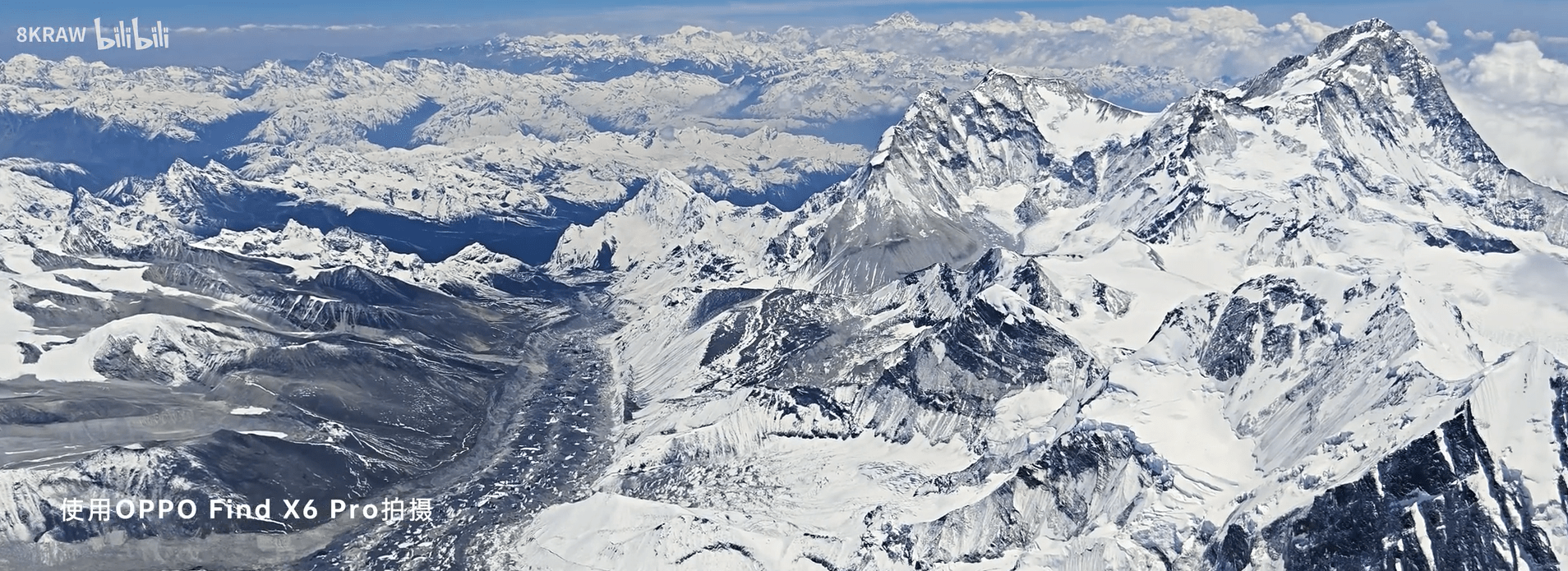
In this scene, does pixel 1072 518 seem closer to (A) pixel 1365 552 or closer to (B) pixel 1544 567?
(A) pixel 1365 552

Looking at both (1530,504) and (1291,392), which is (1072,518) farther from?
(1530,504)

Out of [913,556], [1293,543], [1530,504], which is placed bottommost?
[913,556]

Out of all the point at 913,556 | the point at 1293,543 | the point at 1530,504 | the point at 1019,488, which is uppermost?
the point at 1530,504

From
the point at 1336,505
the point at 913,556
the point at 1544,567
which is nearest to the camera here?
the point at 1544,567

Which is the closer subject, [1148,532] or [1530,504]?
[1530,504]

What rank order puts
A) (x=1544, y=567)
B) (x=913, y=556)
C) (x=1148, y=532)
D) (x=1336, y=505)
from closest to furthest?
(x=1544, y=567)
(x=1336, y=505)
(x=1148, y=532)
(x=913, y=556)

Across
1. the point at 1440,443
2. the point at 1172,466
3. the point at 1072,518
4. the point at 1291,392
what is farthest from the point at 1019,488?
the point at 1440,443

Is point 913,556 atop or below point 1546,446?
below

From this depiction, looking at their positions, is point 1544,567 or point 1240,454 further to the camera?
point 1240,454

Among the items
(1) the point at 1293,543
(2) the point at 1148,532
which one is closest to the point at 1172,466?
(2) the point at 1148,532
